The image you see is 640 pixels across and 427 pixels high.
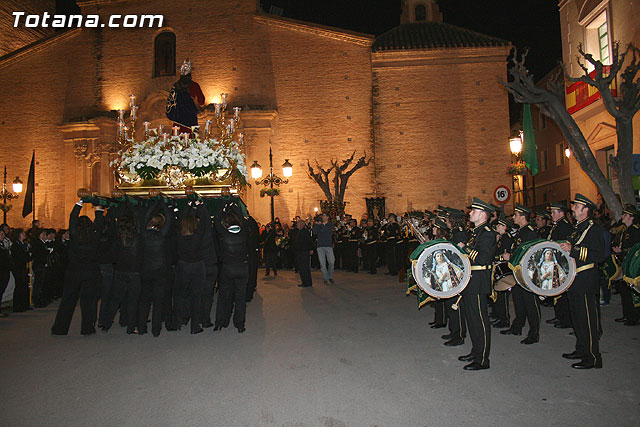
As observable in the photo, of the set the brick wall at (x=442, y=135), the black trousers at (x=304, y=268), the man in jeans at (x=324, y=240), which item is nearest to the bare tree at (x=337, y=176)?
the brick wall at (x=442, y=135)

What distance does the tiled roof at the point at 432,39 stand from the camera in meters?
24.4

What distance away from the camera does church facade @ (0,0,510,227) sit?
79.7 ft

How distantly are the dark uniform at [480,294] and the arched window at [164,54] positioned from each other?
2425 cm

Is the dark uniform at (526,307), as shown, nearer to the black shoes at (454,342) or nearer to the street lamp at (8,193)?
the black shoes at (454,342)

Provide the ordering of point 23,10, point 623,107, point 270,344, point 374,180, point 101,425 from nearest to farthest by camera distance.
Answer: point 101,425 → point 270,344 → point 623,107 → point 374,180 → point 23,10

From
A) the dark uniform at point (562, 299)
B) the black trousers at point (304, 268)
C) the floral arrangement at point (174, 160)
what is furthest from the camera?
the black trousers at point (304, 268)

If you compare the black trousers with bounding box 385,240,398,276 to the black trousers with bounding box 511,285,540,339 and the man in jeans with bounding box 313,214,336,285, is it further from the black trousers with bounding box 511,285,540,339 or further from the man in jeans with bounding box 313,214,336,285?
the black trousers with bounding box 511,285,540,339

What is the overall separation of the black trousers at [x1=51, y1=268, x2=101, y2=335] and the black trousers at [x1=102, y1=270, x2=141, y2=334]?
1.02 feet

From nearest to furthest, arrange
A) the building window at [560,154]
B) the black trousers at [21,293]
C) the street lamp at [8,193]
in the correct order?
the black trousers at [21,293] → the street lamp at [8,193] → the building window at [560,154]

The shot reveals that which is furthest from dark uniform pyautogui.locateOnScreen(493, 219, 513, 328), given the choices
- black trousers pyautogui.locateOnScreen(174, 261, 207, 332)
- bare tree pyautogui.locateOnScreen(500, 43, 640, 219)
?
bare tree pyautogui.locateOnScreen(500, 43, 640, 219)

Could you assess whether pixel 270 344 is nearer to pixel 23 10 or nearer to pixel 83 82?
pixel 83 82

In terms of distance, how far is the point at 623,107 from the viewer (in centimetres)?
1216

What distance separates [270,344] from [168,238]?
2749mm

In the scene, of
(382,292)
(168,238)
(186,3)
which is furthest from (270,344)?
(186,3)
